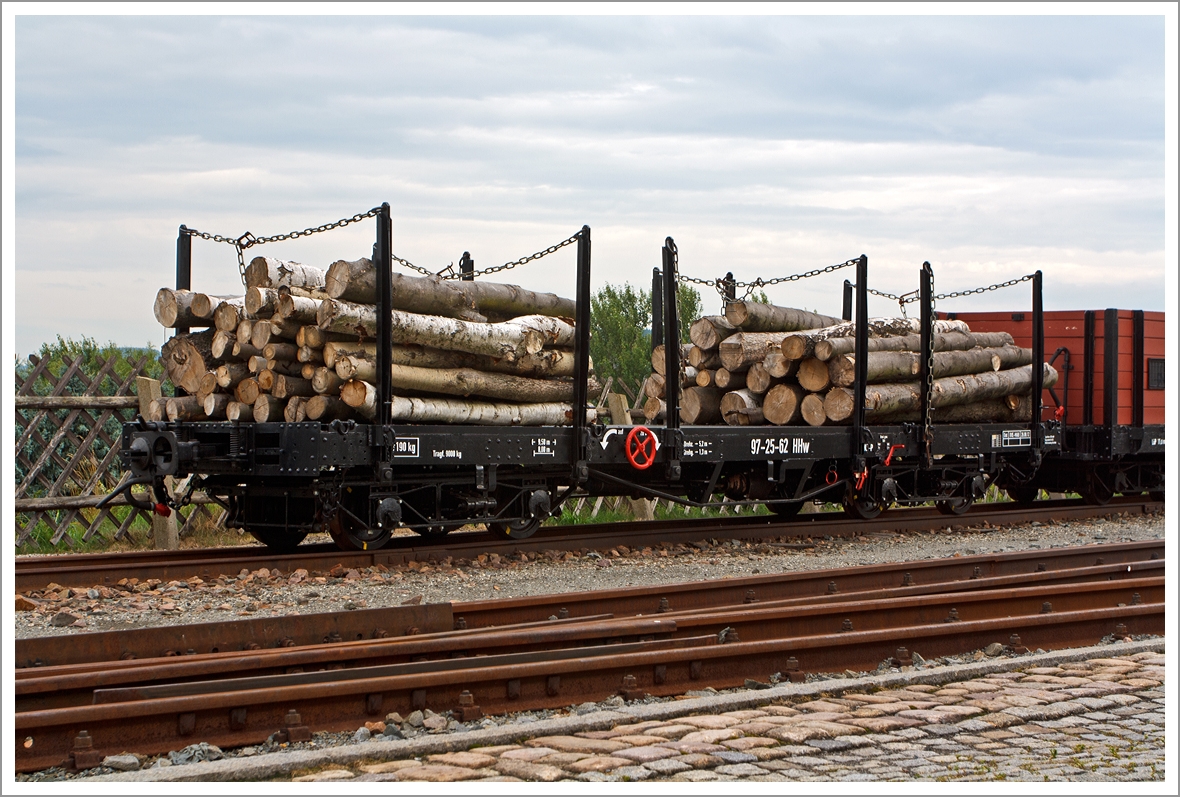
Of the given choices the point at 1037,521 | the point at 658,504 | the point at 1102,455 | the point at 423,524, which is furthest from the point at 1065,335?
the point at 423,524

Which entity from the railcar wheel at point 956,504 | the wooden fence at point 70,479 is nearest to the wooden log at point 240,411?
the wooden fence at point 70,479

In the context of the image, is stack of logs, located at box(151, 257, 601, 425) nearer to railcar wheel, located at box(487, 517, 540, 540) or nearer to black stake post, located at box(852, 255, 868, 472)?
railcar wheel, located at box(487, 517, 540, 540)

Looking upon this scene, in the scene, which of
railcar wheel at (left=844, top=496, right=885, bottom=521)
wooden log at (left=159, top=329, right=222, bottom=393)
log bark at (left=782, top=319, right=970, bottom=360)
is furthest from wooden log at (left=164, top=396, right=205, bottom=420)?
railcar wheel at (left=844, top=496, right=885, bottom=521)

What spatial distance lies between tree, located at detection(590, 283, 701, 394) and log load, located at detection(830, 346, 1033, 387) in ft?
40.4

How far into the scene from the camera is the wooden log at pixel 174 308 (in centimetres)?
1125

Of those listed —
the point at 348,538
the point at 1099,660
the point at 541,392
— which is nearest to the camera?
the point at 1099,660

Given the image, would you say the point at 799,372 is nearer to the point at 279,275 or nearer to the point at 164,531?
the point at 279,275

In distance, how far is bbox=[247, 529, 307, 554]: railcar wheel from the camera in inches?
452

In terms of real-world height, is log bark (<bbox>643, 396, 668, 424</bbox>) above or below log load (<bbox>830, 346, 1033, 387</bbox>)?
below

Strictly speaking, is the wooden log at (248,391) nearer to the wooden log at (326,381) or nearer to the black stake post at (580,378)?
the wooden log at (326,381)

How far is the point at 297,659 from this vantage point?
19.7ft

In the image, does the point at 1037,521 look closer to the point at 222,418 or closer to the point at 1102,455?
the point at 1102,455

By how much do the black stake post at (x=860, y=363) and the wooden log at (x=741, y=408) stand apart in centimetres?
107

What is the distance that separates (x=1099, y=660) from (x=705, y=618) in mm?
2224
